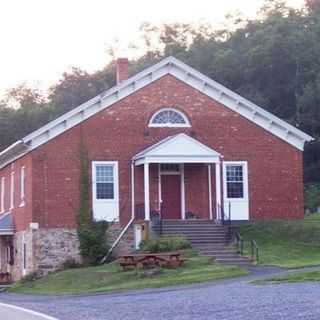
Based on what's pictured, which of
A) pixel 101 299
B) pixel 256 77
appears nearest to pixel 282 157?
pixel 101 299

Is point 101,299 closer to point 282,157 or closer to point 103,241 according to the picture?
point 103,241

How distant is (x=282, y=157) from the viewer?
47.3 meters

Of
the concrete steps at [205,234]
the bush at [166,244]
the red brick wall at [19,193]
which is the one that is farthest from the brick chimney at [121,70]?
the bush at [166,244]

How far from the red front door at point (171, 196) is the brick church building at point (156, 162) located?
0.15 ft

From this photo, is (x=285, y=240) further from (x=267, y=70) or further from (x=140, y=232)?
(x=267, y=70)

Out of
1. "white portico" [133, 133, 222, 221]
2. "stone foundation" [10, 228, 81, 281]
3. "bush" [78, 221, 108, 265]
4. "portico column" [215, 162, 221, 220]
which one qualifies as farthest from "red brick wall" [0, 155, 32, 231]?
"portico column" [215, 162, 221, 220]

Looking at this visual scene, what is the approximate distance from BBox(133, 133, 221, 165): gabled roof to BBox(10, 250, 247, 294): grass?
19.7 feet

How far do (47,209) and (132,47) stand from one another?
222ft

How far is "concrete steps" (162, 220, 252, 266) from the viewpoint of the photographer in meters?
40.5

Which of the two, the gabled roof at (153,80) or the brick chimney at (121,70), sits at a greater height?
the brick chimney at (121,70)

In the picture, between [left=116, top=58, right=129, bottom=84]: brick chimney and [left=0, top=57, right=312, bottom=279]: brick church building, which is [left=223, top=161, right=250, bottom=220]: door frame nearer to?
[left=0, top=57, right=312, bottom=279]: brick church building

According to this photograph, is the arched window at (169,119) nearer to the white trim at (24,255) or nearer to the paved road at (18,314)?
the white trim at (24,255)

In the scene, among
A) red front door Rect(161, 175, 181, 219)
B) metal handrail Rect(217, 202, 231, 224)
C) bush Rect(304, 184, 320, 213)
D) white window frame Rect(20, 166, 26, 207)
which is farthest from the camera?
bush Rect(304, 184, 320, 213)

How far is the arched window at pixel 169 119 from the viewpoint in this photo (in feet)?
151
